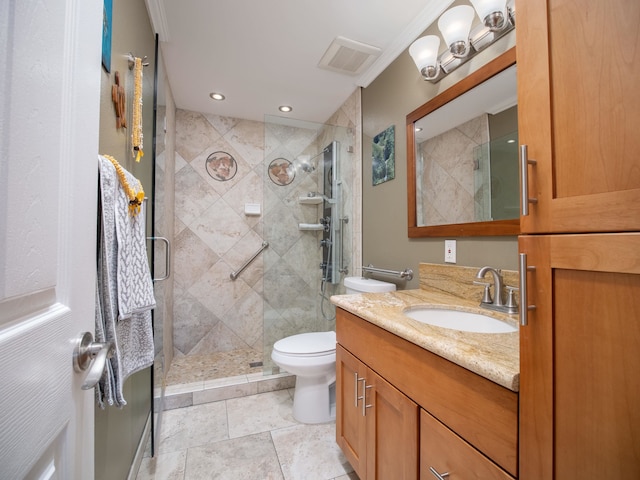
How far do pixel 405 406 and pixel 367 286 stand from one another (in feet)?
3.02

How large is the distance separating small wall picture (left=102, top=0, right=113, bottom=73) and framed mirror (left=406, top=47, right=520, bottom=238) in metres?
1.44

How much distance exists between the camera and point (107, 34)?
2.77 ft

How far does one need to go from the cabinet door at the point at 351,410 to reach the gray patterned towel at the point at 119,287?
81cm

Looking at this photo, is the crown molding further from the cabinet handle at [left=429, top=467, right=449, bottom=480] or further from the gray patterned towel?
the cabinet handle at [left=429, top=467, right=449, bottom=480]

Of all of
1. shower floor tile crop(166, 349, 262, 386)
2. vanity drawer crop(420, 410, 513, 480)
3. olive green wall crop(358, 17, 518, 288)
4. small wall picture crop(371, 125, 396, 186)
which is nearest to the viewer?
vanity drawer crop(420, 410, 513, 480)

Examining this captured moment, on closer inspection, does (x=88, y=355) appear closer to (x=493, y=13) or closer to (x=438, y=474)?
(x=438, y=474)

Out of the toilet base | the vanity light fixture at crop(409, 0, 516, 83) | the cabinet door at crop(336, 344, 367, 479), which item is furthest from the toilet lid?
the vanity light fixture at crop(409, 0, 516, 83)

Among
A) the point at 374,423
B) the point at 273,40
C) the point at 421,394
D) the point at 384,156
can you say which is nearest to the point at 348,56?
the point at 273,40

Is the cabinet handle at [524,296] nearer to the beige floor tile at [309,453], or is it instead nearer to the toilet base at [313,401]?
the beige floor tile at [309,453]

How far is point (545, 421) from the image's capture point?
49 cm

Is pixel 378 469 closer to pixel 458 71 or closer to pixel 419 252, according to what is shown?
pixel 419 252

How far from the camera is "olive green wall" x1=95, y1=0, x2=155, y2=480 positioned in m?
0.88

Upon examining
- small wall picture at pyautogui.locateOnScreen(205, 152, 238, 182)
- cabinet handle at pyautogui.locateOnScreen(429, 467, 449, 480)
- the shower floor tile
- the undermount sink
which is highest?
small wall picture at pyautogui.locateOnScreen(205, 152, 238, 182)

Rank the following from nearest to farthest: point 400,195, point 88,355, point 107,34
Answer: point 88,355 < point 107,34 < point 400,195
